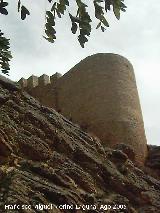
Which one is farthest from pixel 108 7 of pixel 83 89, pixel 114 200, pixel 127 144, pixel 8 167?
pixel 83 89

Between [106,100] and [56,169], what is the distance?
6.72 m

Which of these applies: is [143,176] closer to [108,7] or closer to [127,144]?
[127,144]

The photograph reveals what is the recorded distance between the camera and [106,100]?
A: 1550 centimetres

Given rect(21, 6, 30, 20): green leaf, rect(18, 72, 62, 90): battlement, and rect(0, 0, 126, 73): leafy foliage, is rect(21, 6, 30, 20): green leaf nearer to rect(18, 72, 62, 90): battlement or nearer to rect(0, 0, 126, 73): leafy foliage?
rect(0, 0, 126, 73): leafy foliage

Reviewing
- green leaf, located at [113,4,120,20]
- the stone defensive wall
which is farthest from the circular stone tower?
green leaf, located at [113,4,120,20]

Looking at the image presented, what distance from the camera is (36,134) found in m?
10.2

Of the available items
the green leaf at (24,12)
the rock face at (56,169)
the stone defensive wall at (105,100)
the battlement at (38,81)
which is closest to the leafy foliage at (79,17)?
the green leaf at (24,12)

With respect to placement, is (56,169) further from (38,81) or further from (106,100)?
(38,81)

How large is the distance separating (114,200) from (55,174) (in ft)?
5.85

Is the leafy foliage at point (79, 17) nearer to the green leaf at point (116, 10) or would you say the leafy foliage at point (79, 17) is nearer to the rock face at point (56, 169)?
the green leaf at point (116, 10)

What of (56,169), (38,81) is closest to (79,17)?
(56,169)

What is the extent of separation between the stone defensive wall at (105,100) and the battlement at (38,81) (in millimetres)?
556

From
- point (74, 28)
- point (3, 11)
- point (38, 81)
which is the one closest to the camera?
point (3, 11)

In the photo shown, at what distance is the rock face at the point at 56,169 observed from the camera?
303 inches
